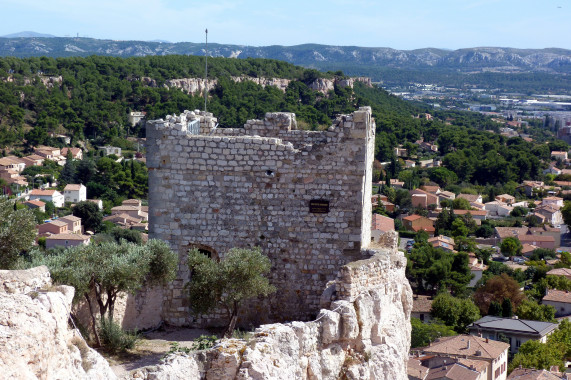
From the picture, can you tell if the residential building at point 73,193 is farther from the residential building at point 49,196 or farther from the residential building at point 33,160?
the residential building at point 33,160

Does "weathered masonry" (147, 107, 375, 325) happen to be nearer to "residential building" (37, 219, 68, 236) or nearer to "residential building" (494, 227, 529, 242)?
"residential building" (37, 219, 68, 236)

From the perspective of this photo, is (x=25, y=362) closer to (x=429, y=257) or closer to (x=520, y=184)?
(x=429, y=257)

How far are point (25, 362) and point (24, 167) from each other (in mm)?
95746

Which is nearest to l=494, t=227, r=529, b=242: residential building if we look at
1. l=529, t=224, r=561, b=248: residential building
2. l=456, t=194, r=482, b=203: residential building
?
l=529, t=224, r=561, b=248: residential building

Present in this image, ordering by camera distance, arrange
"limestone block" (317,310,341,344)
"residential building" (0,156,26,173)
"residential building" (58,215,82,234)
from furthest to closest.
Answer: "residential building" (0,156,26,173) < "residential building" (58,215,82,234) < "limestone block" (317,310,341,344)

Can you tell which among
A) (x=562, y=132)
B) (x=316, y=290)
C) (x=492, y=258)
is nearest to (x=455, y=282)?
(x=492, y=258)

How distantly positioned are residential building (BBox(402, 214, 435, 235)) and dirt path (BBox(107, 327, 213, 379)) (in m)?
77.3

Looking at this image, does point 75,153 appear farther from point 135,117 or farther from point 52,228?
point 52,228

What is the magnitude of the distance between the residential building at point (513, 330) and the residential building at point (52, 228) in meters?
35.4

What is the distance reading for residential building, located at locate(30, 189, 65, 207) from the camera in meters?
85.5

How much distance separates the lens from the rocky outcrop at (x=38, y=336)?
5.84 m

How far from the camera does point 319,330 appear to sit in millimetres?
8516

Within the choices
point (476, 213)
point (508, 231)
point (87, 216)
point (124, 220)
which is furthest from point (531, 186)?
point (87, 216)

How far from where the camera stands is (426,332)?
48.5 meters
